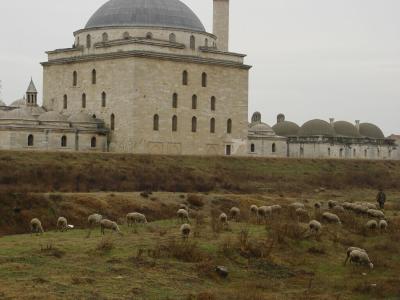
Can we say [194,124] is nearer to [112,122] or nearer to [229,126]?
[229,126]

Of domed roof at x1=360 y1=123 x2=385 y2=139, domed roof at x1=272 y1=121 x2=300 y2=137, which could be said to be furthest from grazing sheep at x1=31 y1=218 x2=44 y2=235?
domed roof at x1=360 y1=123 x2=385 y2=139

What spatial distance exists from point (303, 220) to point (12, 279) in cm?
1464

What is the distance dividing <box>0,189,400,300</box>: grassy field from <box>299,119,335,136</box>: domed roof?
4747cm

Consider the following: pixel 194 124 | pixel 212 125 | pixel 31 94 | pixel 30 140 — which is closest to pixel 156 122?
pixel 194 124

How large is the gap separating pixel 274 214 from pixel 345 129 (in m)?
49.8

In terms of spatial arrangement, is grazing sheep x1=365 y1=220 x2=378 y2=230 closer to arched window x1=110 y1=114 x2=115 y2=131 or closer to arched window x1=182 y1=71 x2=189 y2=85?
arched window x1=110 y1=114 x2=115 y2=131

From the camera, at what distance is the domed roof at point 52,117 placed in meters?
55.6

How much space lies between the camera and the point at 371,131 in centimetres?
8388

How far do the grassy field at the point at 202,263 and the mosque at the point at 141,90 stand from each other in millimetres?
25559

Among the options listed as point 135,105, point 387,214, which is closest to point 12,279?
point 387,214

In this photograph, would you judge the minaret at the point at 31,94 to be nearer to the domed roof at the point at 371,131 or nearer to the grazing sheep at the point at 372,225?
the domed roof at the point at 371,131

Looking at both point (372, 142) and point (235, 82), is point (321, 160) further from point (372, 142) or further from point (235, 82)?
point (372, 142)

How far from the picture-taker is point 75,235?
1006 inches

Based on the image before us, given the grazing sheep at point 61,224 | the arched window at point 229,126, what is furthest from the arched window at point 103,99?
the grazing sheep at point 61,224
